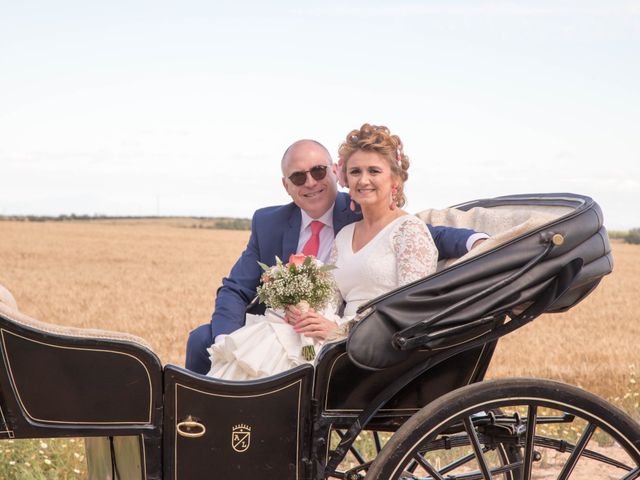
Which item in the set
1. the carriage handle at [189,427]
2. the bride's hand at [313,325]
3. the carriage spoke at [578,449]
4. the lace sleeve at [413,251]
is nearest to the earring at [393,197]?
the lace sleeve at [413,251]

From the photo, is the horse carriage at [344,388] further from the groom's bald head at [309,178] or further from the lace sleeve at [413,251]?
the groom's bald head at [309,178]

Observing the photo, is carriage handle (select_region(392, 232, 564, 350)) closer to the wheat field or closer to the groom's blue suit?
the groom's blue suit

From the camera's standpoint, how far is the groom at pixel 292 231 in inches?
153

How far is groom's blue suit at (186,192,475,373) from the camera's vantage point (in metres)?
3.87

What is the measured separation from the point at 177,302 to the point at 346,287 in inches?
388

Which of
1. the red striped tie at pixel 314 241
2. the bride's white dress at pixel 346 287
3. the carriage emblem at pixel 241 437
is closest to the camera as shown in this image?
the carriage emblem at pixel 241 437

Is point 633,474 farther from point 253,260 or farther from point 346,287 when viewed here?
point 253,260

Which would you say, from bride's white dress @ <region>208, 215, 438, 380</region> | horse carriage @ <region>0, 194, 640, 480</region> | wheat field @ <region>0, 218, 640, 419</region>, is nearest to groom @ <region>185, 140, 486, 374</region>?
bride's white dress @ <region>208, 215, 438, 380</region>

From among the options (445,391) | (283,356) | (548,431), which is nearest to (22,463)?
(283,356)

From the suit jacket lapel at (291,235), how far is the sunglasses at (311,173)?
0.22m

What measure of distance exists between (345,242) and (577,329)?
852 centimetres

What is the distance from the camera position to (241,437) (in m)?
2.85

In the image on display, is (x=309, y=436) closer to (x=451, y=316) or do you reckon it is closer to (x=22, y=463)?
(x=451, y=316)

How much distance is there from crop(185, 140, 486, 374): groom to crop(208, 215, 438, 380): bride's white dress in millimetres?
190
